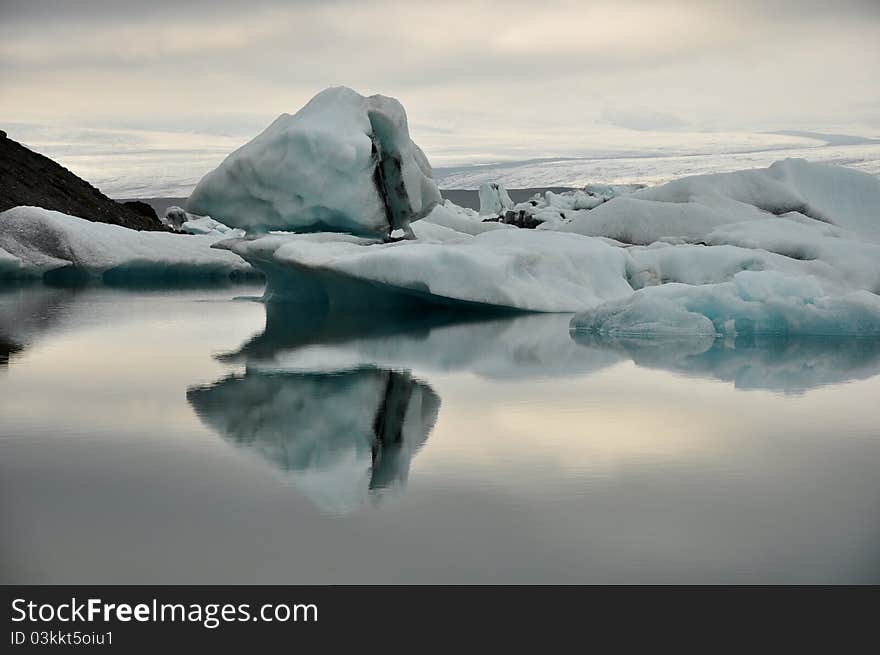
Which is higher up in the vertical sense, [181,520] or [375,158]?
[375,158]

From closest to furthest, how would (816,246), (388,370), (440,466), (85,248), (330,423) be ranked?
(440,466), (330,423), (388,370), (816,246), (85,248)

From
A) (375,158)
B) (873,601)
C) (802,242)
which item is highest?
(375,158)

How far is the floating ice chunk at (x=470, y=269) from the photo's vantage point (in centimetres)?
959

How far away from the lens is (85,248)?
58.8 feet

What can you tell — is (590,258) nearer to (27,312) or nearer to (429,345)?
(429,345)

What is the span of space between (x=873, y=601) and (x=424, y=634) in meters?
1.03

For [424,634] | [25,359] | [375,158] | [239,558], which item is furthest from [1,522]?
[375,158]

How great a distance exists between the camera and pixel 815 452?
4.18 meters

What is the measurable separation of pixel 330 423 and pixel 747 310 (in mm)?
4807

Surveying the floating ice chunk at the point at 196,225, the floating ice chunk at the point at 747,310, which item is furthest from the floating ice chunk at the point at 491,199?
the floating ice chunk at the point at 747,310

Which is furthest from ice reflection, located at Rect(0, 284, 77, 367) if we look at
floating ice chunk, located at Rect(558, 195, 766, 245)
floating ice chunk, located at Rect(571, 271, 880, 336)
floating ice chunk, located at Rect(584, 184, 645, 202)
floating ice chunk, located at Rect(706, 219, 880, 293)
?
floating ice chunk, located at Rect(584, 184, 645, 202)

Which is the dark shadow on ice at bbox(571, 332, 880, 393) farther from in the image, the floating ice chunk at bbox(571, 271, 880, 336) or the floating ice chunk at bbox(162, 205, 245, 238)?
the floating ice chunk at bbox(162, 205, 245, 238)

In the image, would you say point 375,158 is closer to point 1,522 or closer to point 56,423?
point 56,423

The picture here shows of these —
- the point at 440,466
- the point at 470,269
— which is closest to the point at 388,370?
the point at 440,466
